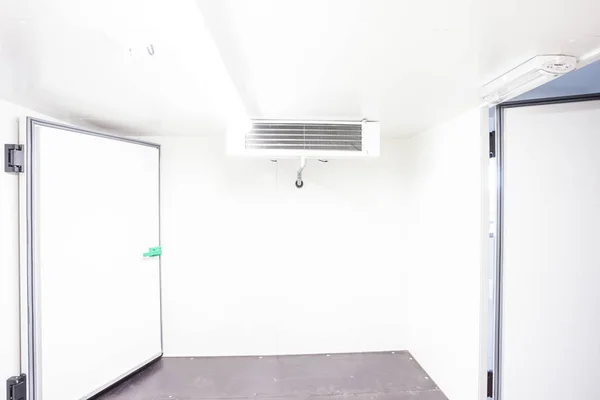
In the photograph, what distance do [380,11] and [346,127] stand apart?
3.79 ft

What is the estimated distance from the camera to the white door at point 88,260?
1626 millimetres

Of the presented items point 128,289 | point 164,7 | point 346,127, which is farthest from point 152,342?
point 164,7

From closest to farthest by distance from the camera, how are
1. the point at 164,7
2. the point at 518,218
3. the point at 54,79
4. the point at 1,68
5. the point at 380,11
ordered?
1. the point at 164,7
2. the point at 380,11
3. the point at 1,68
4. the point at 54,79
5. the point at 518,218

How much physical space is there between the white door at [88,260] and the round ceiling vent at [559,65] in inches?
96.4

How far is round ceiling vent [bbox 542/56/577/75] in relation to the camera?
107cm

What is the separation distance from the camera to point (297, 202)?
2.50m

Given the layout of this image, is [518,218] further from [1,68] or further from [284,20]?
[1,68]

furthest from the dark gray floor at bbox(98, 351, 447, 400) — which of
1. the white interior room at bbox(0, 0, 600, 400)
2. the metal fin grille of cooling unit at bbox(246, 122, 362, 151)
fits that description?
the metal fin grille of cooling unit at bbox(246, 122, 362, 151)

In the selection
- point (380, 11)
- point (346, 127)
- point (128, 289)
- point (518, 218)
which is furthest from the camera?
point (128, 289)

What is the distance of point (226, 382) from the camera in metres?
2.12

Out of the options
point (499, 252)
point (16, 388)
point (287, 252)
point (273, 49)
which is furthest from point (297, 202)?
point (16, 388)

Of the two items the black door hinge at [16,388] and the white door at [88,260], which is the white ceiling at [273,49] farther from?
the black door hinge at [16,388]

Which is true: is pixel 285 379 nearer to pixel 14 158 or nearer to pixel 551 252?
pixel 551 252

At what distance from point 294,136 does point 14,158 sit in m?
1.57
